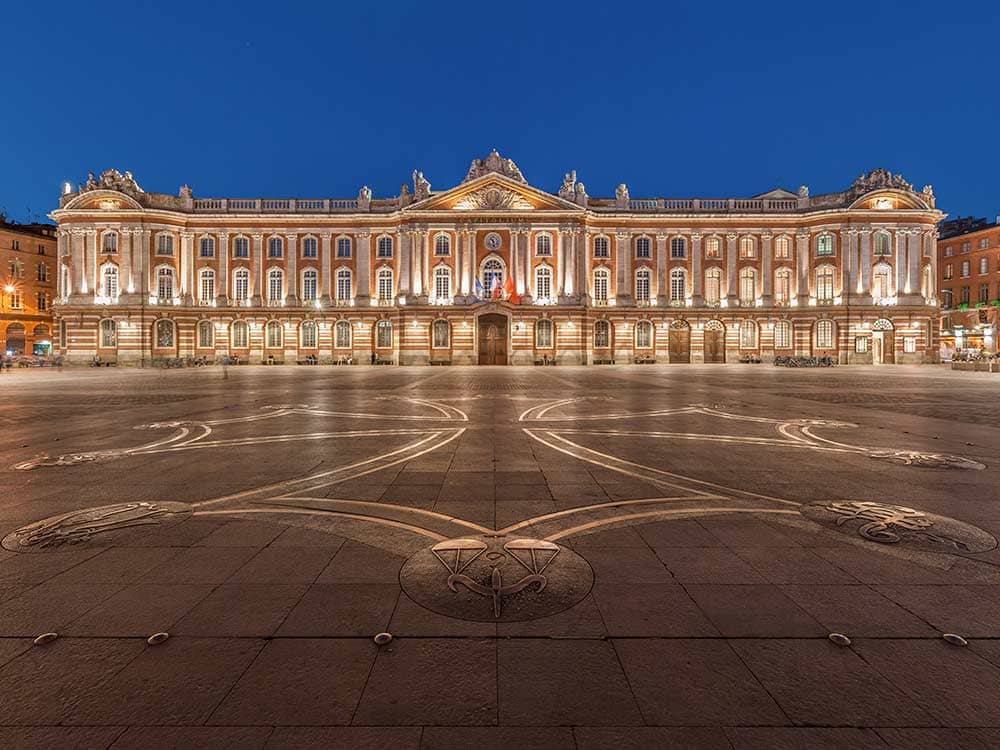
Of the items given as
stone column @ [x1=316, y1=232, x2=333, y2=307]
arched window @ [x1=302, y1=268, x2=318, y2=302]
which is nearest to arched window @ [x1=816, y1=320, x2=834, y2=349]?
stone column @ [x1=316, y1=232, x2=333, y2=307]

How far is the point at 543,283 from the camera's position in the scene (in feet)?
168

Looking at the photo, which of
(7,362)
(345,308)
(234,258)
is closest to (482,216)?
(345,308)

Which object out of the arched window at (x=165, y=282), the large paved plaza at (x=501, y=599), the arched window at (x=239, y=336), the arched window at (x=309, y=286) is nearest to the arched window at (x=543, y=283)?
the arched window at (x=309, y=286)

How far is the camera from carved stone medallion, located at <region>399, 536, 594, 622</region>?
345 centimetres

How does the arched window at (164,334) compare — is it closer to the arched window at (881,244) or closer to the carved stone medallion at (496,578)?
the carved stone medallion at (496,578)

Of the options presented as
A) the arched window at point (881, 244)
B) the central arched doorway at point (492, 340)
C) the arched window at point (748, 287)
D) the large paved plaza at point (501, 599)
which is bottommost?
the large paved plaza at point (501, 599)

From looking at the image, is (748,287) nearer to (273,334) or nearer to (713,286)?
(713,286)

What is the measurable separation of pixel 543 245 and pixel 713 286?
17.9 meters

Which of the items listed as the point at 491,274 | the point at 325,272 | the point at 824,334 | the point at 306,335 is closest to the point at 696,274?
the point at 824,334

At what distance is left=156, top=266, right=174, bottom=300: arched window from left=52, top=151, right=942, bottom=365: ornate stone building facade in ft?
0.62

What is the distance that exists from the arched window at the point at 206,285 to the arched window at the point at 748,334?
53616mm

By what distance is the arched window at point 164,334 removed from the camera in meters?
51.7

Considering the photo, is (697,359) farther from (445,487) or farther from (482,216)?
(445,487)

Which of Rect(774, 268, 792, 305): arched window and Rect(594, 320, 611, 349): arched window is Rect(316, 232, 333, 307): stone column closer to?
Rect(594, 320, 611, 349): arched window
